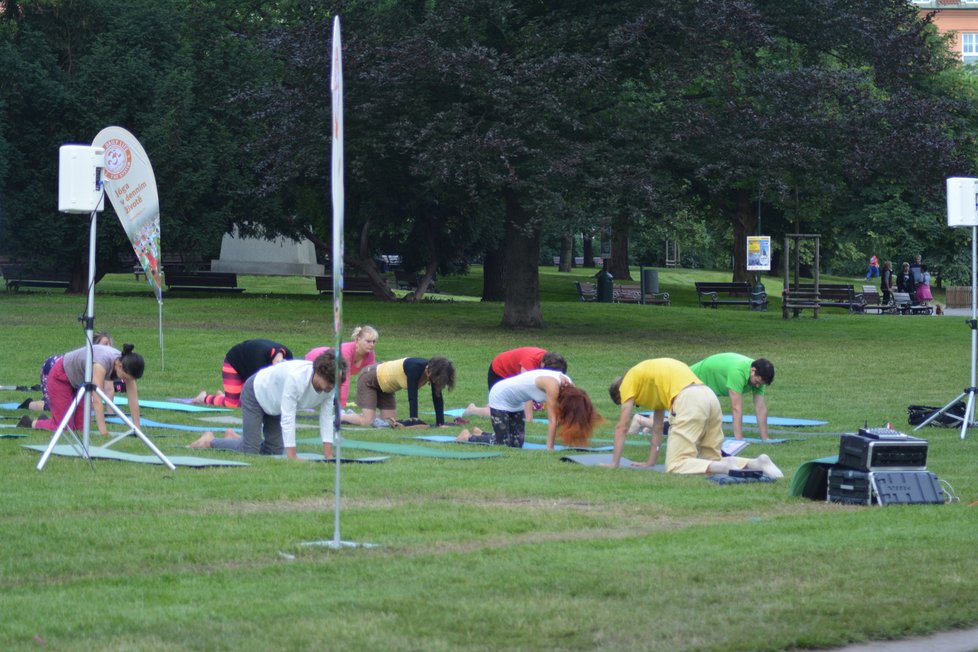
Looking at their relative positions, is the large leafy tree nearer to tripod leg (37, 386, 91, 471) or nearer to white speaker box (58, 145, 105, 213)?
white speaker box (58, 145, 105, 213)

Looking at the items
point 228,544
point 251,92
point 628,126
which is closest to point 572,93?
point 628,126

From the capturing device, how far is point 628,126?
32.8 meters

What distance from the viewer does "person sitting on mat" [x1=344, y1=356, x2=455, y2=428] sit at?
1733cm

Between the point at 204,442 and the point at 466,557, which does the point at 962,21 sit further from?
the point at 466,557

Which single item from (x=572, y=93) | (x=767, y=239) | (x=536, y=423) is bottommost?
(x=536, y=423)

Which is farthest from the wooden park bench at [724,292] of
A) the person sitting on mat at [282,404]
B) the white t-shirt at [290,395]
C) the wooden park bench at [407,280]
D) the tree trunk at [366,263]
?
the white t-shirt at [290,395]

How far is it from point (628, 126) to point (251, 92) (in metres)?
8.89

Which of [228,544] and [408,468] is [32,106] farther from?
[228,544]

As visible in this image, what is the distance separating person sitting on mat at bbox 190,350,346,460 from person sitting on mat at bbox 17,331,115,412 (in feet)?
5.22

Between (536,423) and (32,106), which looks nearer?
(536,423)

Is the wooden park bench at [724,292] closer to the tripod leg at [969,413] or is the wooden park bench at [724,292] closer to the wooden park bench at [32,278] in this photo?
the wooden park bench at [32,278]

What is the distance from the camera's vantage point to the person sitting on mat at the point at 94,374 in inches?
536

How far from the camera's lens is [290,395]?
41.9 feet

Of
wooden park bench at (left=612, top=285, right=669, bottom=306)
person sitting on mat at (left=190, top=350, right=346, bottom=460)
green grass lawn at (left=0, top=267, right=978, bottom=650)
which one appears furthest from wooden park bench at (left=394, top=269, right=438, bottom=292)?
person sitting on mat at (left=190, top=350, right=346, bottom=460)
